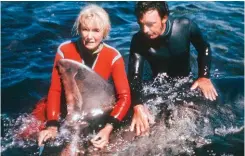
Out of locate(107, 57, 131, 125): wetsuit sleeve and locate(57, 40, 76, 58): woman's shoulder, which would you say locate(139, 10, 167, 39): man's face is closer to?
locate(107, 57, 131, 125): wetsuit sleeve

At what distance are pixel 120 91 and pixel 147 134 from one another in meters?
0.61

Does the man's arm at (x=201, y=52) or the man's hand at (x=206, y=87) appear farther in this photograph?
the man's arm at (x=201, y=52)

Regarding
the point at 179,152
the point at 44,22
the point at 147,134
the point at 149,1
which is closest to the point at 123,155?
the point at 147,134

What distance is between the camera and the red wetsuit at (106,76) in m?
4.09

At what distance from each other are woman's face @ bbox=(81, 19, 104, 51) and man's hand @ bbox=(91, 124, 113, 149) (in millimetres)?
969

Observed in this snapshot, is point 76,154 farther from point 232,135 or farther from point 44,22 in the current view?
point 44,22

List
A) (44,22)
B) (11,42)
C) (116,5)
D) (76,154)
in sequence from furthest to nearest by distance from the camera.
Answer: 1. (116,5)
2. (44,22)
3. (11,42)
4. (76,154)

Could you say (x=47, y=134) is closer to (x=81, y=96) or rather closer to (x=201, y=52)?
(x=81, y=96)

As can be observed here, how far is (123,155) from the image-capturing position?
3.99m

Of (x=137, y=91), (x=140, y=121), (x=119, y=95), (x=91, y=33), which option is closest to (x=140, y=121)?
(x=140, y=121)

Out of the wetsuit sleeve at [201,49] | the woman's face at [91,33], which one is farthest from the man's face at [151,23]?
the wetsuit sleeve at [201,49]

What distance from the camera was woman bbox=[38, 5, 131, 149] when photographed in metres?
3.93

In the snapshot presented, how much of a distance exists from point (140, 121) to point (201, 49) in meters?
1.68

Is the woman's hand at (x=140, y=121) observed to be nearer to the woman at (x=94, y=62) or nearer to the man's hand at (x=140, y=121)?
the man's hand at (x=140, y=121)
